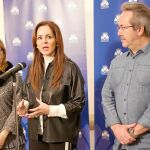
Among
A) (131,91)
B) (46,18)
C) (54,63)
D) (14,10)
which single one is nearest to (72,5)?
(46,18)

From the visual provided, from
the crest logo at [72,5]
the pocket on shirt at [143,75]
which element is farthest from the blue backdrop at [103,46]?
the pocket on shirt at [143,75]

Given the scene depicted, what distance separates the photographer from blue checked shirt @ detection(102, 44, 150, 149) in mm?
1960

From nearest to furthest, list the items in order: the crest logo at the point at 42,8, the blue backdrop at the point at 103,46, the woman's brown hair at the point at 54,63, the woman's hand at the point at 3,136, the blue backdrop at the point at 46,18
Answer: the woman's brown hair at the point at 54,63 < the woman's hand at the point at 3,136 < the blue backdrop at the point at 103,46 < the blue backdrop at the point at 46,18 < the crest logo at the point at 42,8

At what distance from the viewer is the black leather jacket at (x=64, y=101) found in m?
2.26

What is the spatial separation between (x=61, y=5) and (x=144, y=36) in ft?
4.32

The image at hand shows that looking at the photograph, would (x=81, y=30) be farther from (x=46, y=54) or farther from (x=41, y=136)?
(x=41, y=136)

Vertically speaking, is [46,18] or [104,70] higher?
[46,18]

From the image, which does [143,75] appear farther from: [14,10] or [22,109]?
[14,10]

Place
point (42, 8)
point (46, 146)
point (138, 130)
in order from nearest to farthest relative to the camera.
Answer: point (138, 130)
point (46, 146)
point (42, 8)

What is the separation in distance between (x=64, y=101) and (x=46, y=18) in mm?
1227

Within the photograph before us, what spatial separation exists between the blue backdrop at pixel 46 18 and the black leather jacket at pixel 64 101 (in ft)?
2.49

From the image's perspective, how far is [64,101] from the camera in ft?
7.56

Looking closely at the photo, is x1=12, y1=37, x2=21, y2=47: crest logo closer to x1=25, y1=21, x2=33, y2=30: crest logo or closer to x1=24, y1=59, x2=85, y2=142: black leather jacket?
x1=25, y1=21, x2=33, y2=30: crest logo

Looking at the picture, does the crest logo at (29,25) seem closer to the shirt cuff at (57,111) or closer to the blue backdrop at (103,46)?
the blue backdrop at (103,46)
